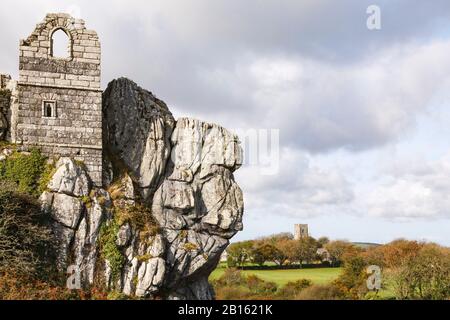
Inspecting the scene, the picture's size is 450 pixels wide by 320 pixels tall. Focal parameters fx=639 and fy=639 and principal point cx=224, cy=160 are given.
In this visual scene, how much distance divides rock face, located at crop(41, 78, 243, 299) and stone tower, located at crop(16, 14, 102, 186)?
1.14 metres

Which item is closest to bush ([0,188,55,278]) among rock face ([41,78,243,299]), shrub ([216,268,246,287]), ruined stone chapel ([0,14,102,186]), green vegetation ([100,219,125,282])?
rock face ([41,78,243,299])

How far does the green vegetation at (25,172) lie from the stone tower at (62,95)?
79 centimetres

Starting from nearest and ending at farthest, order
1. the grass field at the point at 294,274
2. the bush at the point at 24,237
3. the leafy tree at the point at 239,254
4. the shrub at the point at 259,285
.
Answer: the bush at the point at 24,237 < the shrub at the point at 259,285 < the grass field at the point at 294,274 < the leafy tree at the point at 239,254

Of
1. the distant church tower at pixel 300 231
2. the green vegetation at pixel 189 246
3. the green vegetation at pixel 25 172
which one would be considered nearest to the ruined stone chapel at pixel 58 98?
the green vegetation at pixel 25 172

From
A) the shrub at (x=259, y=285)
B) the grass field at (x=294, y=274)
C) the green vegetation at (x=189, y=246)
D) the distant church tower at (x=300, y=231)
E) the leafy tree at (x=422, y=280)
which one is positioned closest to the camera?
the green vegetation at (x=189, y=246)

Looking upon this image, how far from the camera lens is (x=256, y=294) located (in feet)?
207

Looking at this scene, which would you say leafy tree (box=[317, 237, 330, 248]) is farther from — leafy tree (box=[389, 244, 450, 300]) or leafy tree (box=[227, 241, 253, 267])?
leafy tree (box=[389, 244, 450, 300])

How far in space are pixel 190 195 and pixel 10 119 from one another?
33.4ft

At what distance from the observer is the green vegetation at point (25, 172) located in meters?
29.6

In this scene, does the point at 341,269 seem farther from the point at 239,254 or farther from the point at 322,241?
the point at 322,241

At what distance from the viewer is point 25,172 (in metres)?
29.8

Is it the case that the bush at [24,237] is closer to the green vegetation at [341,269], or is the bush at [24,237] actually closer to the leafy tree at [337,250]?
the green vegetation at [341,269]

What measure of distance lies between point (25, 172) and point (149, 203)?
702 cm
